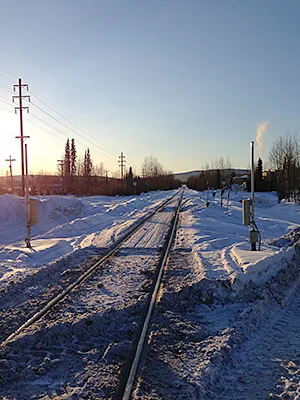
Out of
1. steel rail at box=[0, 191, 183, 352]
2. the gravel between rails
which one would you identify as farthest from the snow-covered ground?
steel rail at box=[0, 191, 183, 352]

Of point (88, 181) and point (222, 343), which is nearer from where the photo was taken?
point (222, 343)

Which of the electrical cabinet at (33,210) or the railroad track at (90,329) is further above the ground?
the electrical cabinet at (33,210)

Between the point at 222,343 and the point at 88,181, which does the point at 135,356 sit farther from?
the point at 88,181

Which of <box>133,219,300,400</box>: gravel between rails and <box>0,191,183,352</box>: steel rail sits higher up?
<box>0,191,183,352</box>: steel rail

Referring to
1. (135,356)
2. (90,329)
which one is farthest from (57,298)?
(135,356)

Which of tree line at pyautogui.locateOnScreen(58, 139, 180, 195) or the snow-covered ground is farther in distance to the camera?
tree line at pyautogui.locateOnScreen(58, 139, 180, 195)

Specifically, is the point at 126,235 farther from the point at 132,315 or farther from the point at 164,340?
the point at 164,340

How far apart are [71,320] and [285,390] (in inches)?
127

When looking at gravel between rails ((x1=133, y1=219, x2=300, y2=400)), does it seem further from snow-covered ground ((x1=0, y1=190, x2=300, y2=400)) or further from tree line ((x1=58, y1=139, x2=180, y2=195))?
tree line ((x1=58, y1=139, x2=180, y2=195))

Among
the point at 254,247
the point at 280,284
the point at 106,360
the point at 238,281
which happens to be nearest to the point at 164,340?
the point at 106,360

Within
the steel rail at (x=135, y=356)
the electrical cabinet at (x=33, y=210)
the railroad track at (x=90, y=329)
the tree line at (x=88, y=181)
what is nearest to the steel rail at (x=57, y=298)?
the railroad track at (x=90, y=329)

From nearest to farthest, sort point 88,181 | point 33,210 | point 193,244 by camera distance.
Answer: point 193,244 → point 33,210 → point 88,181

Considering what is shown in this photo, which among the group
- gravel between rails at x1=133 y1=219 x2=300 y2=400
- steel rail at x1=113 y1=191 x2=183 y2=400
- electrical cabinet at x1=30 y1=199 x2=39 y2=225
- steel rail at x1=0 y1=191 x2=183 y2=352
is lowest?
gravel between rails at x1=133 y1=219 x2=300 y2=400

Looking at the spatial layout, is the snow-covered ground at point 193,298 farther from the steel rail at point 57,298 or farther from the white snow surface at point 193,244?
the steel rail at point 57,298
